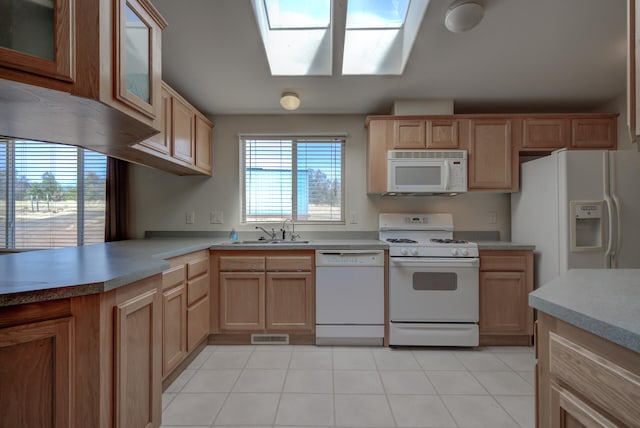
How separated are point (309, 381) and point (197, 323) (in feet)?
3.30

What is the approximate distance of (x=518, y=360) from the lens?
2.18m

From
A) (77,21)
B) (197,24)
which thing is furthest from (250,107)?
(77,21)

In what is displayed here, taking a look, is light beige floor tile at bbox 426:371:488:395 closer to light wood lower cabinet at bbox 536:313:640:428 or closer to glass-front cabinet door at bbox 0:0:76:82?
light wood lower cabinet at bbox 536:313:640:428

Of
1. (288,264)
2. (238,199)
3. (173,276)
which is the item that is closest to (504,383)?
(288,264)

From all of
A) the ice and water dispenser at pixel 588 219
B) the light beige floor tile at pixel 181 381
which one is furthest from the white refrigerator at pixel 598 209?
the light beige floor tile at pixel 181 381

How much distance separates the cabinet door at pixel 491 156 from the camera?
8.61 ft

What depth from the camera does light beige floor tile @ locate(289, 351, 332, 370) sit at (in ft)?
6.81

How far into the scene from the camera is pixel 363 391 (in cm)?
178

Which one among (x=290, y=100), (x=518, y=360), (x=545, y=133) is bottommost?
(x=518, y=360)

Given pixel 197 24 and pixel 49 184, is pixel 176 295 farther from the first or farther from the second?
pixel 49 184

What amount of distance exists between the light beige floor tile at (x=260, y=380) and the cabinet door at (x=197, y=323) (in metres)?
0.48

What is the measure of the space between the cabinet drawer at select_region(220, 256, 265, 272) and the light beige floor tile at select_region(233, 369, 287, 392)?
791 mm

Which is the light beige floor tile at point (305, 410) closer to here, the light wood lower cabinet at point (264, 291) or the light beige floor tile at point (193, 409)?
the light beige floor tile at point (193, 409)

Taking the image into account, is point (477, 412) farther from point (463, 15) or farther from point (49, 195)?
point (49, 195)
